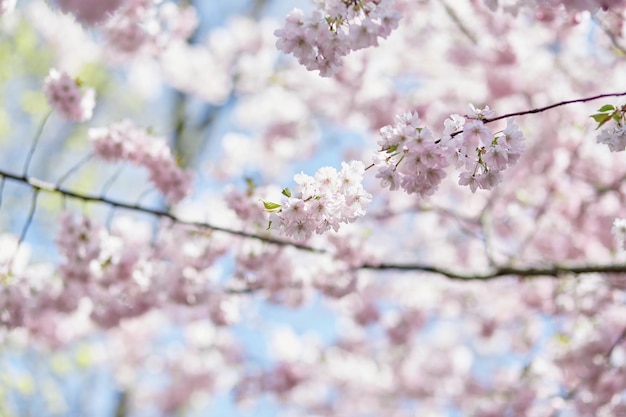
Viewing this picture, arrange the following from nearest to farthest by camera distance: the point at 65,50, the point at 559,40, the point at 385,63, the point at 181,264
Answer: the point at 181,264 < the point at 559,40 < the point at 385,63 < the point at 65,50

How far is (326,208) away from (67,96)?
6.70 ft

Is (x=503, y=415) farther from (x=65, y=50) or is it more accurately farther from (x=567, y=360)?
(x=65, y=50)

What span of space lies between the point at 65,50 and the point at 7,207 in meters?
2.03

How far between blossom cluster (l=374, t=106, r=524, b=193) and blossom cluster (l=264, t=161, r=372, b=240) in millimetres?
155

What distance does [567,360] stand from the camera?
455cm

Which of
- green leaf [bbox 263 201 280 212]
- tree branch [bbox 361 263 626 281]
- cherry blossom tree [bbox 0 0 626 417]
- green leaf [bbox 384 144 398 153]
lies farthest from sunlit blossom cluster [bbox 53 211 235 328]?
green leaf [bbox 384 144 398 153]

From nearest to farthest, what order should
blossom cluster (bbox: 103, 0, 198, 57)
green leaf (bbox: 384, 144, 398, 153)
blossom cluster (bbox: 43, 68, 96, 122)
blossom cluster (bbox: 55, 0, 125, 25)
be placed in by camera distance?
blossom cluster (bbox: 55, 0, 125, 25), green leaf (bbox: 384, 144, 398, 153), blossom cluster (bbox: 43, 68, 96, 122), blossom cluster (bbox: 103, 0, 198, 57)

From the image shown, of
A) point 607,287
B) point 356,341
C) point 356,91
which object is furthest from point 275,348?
point 607,287

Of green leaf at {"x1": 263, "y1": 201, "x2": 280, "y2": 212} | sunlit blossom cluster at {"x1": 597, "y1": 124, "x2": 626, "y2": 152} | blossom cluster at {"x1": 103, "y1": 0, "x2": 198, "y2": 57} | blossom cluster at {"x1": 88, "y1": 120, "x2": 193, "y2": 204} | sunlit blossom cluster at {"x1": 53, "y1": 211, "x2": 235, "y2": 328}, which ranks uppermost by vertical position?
blossom cluster at {"x1": 103, "y1": 0, "x2": 198, "y2": 57}

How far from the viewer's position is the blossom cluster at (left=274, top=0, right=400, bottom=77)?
2.26 meters

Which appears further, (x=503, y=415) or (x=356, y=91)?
(x=356, y=91)

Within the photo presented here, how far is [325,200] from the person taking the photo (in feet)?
7.45

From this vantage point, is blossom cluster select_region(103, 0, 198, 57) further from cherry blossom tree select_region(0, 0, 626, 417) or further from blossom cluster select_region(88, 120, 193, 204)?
blossom cluster select_region(88, 120, 193, 204)

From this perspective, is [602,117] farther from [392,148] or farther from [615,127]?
[392,148]
